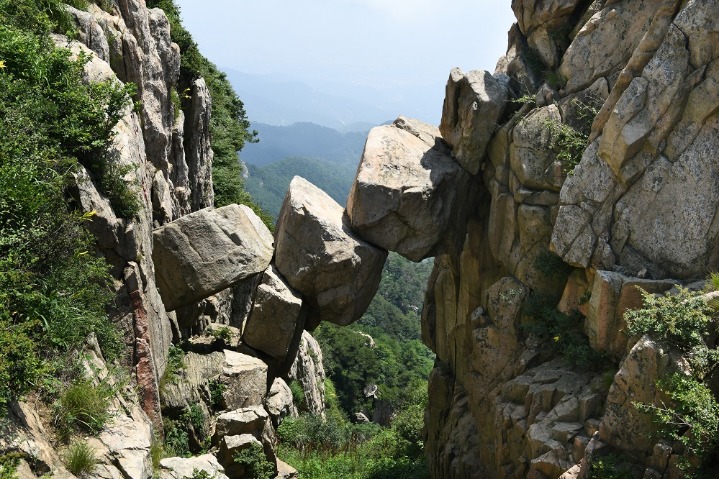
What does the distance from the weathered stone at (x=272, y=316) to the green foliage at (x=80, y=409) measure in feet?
34.7

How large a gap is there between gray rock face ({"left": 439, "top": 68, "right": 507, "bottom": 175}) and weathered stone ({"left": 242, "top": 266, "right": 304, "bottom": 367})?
7672mm

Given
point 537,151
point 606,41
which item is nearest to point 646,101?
point 606,41

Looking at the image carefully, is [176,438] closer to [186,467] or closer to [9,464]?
[186,467]

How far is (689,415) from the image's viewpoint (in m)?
12.0

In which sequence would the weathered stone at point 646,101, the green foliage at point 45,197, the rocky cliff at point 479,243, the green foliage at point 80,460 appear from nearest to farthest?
the green foliage at point 80,460 < the green foliage at point 45,197 < the rocky cliff at point 479,243 < the weathered stone at point 646,101

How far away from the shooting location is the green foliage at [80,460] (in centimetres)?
892

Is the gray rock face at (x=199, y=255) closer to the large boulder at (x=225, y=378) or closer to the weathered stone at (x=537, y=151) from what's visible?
the large boulder at (x=225, y=378)

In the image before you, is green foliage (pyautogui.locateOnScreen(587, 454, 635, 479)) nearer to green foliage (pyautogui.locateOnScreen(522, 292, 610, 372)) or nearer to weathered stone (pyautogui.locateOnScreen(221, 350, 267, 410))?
green foliage (pyautogui.locateOnScreen(522, 292, 610, 372))

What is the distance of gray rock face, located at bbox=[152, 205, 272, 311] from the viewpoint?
19.0m

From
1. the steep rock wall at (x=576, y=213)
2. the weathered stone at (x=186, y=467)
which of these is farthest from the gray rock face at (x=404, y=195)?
the weathered stone at (x=186, y=467)

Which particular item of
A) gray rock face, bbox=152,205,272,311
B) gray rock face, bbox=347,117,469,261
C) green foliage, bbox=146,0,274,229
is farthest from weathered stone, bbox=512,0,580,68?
green foliage, bbox=146,0,274,229

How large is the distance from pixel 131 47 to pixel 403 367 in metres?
59.0

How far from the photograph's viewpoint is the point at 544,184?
18453mm

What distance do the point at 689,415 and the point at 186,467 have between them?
33.7ft
